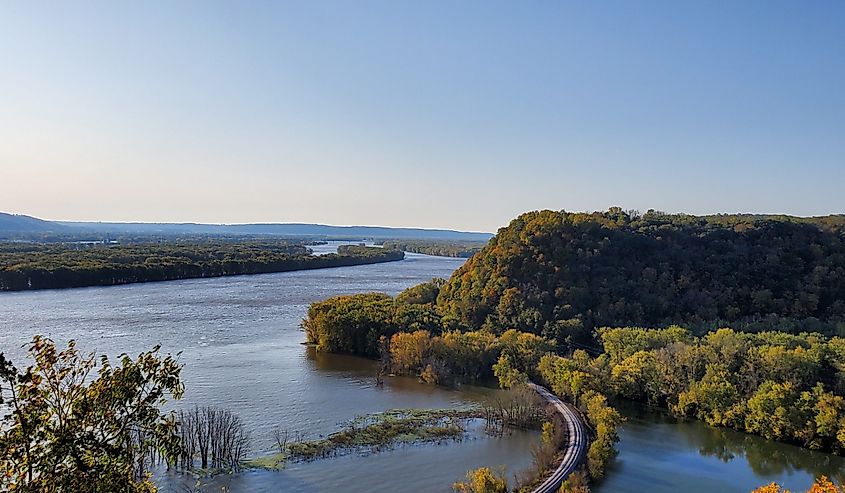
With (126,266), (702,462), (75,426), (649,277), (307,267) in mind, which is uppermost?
(75,426)

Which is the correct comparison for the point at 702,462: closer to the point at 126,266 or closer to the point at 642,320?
the point at 642,320

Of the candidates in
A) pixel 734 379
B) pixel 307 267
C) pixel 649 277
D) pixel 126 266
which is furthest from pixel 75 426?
pixel 307 267

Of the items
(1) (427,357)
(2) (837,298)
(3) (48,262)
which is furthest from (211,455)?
(3) (48,262)

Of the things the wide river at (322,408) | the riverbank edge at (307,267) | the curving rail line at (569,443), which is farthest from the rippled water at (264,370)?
the riverbank edge at (307,267)

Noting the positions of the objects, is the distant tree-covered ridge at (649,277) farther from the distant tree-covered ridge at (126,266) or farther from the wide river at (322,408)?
the distant tree-covered ridge at (126,266)

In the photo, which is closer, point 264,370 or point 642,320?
point 264,370

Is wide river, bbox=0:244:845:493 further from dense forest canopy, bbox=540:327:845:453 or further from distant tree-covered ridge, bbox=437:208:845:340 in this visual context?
distant tree-covered ridge, bbox=437:208:845:340

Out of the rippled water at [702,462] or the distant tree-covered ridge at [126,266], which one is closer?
the rippled water at [702,462]
